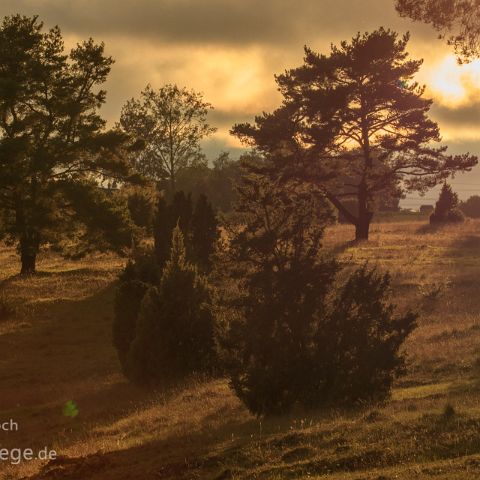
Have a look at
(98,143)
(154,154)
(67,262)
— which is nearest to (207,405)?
(98,143)

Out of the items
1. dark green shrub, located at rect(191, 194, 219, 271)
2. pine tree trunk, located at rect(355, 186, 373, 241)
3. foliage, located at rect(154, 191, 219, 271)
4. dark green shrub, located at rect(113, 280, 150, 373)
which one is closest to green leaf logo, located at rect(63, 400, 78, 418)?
dark green shrub, located at rect(113, 280, 150, 373)

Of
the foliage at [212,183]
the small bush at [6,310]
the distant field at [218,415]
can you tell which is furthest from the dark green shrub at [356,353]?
the foliage at [212,183]

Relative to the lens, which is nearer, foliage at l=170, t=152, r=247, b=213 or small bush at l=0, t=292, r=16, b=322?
small bush at l=0, t=292, r=16, b=322

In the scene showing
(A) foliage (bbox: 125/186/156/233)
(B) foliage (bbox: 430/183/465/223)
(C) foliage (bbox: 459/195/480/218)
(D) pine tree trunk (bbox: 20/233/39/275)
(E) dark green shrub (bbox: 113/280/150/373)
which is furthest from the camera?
(C) foliage (bbox: 459/195/480/218)

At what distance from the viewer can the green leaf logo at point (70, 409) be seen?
64.0 feet

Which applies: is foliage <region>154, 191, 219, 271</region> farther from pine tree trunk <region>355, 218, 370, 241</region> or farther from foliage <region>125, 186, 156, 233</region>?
pine tree trunk <region>355, 218, 370, 241</region>

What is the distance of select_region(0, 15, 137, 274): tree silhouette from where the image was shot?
40.8 metres

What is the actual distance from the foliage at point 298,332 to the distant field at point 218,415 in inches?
29.0

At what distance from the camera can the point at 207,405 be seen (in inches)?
698

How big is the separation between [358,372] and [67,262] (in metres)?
39.7

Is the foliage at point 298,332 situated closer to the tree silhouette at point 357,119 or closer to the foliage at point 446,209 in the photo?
the tree silhouette at point 357,119

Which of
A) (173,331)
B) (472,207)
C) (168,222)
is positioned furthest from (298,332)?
(472,207)

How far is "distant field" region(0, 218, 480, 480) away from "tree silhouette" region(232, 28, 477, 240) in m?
16.3

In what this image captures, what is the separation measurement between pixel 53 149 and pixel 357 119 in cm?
2199
